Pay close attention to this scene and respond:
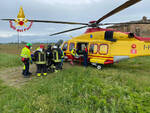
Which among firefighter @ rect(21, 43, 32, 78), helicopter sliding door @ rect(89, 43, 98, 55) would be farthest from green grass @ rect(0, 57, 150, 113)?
helicopter sliding door @ rect(89, 43, 98, 55)

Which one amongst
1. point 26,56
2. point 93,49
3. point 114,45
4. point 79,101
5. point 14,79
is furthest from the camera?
point 93,49

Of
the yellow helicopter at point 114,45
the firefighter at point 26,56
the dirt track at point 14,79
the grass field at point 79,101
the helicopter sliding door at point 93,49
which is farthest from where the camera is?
the helicopter sliding door at point 93,49

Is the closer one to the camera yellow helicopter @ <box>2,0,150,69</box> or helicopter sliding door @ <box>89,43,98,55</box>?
yellow helicopter @ <box>2,0,150,69</box>

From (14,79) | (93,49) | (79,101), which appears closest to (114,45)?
(93,49)

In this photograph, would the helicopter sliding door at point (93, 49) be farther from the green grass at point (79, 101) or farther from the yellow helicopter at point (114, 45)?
the green grass at point (79, 101)

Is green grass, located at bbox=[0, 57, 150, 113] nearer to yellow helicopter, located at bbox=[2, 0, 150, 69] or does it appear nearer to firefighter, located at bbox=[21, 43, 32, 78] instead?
firefighter, located at bbox=[21, 43, 32, 78]

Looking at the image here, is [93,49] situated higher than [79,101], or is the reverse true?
[93,49]

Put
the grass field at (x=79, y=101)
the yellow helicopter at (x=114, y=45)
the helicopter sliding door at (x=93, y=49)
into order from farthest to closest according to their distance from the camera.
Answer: the helicopter sliding door at (x=93, y=49) → the yellow helicopter at (x=114, y=45) → the grass field at (x=79, y=101)

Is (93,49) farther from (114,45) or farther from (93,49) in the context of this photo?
(114,45)

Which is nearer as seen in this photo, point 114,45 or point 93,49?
point 114,45

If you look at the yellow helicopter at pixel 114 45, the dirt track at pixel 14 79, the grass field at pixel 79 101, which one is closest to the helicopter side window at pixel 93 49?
the yellow helicopter at pixel 114 45

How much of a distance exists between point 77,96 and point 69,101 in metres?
0.31

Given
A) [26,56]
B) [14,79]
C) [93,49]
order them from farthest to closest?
[93,49], [26,56], [14,79]

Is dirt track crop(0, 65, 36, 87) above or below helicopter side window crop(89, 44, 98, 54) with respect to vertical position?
below
